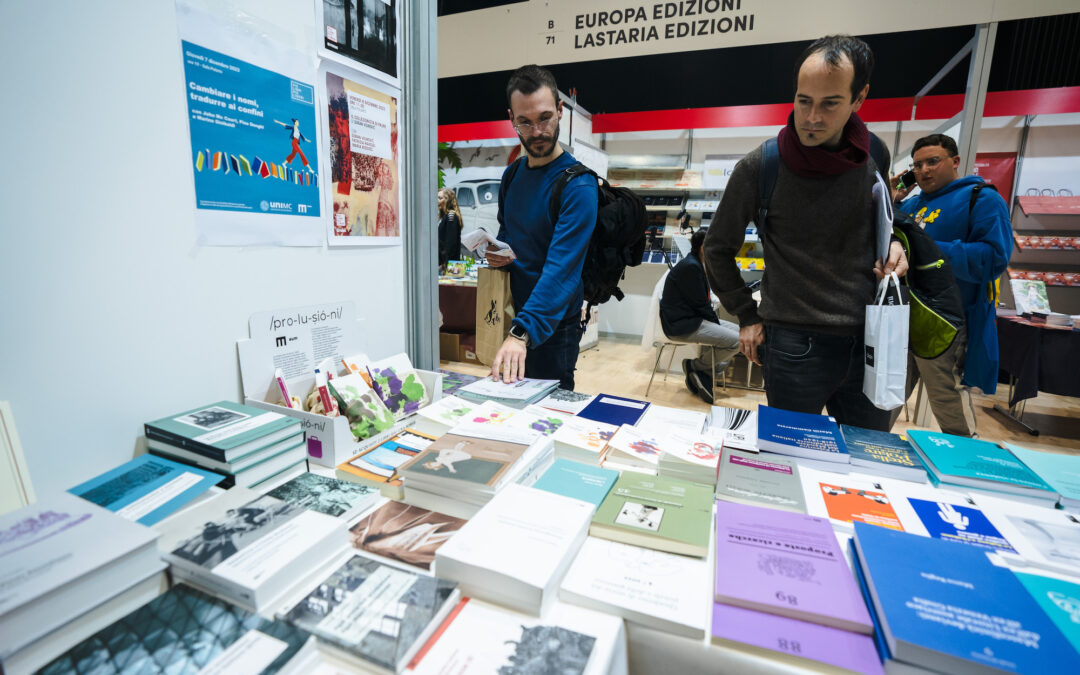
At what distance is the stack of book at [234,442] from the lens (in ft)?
3.15

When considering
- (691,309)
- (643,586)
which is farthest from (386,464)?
(691,309)

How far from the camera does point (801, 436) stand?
1248 millimetres

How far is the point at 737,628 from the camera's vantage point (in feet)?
2.22

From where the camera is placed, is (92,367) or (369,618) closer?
(369,618)

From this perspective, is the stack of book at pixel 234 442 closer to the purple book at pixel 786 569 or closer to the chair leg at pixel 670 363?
the purple book at pixel 786 569

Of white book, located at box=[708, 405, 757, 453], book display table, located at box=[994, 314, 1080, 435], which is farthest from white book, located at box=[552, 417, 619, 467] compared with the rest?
book display table, located at box=[994, 314, 1080, 435]

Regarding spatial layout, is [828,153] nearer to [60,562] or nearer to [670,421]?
[670,421]

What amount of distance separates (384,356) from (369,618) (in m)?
1.09

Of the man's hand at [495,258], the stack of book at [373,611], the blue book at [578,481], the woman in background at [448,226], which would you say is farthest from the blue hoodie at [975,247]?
the woman in background at [448,226]

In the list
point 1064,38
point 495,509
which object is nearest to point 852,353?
point 495,509

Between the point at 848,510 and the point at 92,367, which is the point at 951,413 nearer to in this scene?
the point at 848,510

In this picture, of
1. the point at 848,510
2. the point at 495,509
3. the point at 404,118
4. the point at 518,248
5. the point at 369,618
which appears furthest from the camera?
the point at 518,248

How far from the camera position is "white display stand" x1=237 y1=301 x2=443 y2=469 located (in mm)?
1138

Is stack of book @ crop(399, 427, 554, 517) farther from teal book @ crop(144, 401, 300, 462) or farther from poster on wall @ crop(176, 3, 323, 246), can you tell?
poster on wall @ crop(176, 3, 323, 246)
